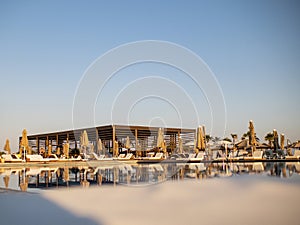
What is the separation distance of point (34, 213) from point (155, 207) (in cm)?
135

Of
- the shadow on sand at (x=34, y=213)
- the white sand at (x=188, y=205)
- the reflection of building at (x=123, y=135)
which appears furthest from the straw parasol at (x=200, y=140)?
the shadow on sand at (x=34, y=213)

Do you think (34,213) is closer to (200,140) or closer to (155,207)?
(155,207)

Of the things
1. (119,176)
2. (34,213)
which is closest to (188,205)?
(34,213)

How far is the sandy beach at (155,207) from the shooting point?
10.3 ft

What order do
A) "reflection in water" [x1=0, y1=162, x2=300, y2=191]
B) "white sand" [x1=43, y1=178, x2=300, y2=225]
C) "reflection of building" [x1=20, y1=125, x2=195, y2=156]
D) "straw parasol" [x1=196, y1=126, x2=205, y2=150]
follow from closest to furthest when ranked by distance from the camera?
1. "white sand" [x1=43, y1=178, x2=300, y2=225]
2. "reflection in water" [x1=0, y1=162, x2=300, y2=191]
3. "straw parasol" [x1=196, y1=126, x2=205, y2=150]
4. "reflection of building" [x1=20, y1=125, x2=195, y2=156]

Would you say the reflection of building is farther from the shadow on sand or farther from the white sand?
the shadow on sand

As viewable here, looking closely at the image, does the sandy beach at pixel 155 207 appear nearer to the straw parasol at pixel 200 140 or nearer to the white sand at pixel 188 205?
the white sand at pixel 188 205

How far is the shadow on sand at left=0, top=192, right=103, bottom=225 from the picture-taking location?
3184 mm

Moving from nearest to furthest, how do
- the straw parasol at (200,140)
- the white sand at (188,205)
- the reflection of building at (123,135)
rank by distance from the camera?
the white sand at (188,205), the straw parasol at (200,140), the reflection of building at (123,135)

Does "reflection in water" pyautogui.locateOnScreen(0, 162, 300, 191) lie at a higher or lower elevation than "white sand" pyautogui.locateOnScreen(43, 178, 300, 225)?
lower

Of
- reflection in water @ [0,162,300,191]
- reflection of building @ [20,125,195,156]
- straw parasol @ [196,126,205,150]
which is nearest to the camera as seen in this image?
reflection in water @ [0,162,300,191]

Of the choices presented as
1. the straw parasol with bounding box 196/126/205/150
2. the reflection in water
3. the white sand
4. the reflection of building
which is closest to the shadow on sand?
the white sand

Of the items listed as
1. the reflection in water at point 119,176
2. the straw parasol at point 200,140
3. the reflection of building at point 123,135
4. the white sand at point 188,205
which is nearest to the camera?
the white sand at point 188,205

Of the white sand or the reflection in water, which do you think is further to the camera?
the reflection in water
